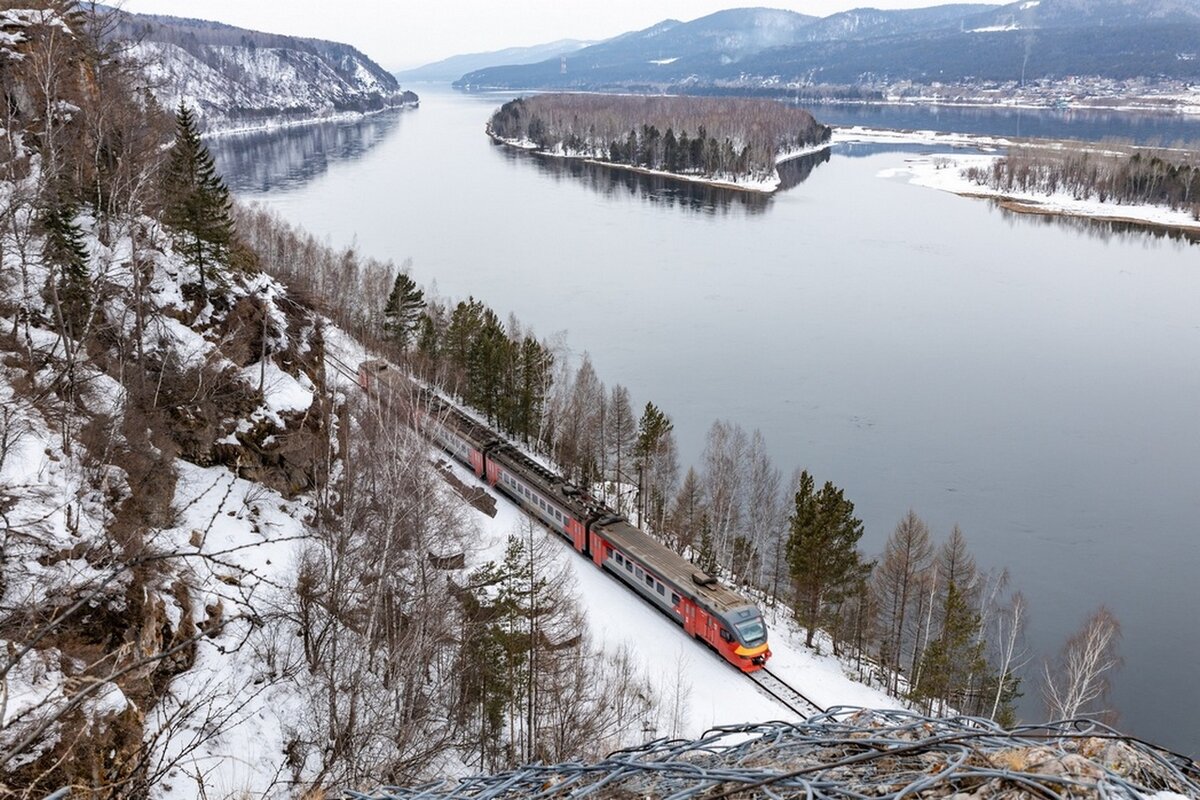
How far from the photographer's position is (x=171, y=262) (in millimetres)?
23422

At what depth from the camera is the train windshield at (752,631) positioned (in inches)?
726

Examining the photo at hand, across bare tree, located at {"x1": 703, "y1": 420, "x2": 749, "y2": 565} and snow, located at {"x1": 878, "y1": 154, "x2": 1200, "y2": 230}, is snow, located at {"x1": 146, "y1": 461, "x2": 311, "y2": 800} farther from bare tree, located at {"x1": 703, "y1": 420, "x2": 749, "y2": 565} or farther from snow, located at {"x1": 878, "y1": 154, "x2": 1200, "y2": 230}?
snow, located at {"x1": 878, "y1": 154, "x2": 1200, "y2": 230}

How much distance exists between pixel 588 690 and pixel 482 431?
49.4 ft

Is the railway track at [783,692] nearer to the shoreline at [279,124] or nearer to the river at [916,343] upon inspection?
the river at [916,343]

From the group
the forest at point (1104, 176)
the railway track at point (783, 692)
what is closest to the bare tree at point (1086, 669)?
the railway track at point (783, 692)

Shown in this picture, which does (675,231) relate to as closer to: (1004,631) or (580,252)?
(580,252)

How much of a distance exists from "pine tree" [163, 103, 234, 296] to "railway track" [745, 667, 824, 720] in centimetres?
2020

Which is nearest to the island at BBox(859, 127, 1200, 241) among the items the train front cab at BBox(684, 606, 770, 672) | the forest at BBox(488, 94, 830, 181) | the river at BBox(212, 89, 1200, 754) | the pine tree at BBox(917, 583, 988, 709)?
the river at BBox(212, 89, 1200, 754)

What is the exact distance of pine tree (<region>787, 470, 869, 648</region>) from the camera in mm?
21984

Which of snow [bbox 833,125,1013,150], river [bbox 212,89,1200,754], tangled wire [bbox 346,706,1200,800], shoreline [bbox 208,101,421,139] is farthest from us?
shoreline [bbox 208,101,421,139]

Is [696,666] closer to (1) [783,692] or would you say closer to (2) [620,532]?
(1) [783,692]

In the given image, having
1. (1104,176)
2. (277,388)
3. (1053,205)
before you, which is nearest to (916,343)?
(277,388)

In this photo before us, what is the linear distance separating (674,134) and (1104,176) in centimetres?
5807

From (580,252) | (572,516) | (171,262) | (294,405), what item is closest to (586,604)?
(572,516)
